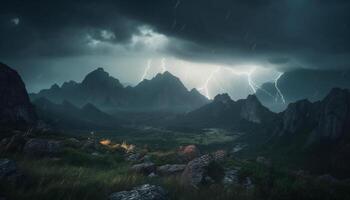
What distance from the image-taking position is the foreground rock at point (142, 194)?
9.38m

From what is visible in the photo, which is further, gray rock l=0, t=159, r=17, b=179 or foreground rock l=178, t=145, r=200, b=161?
foreground rock l=178, t=145, r=200, b=161

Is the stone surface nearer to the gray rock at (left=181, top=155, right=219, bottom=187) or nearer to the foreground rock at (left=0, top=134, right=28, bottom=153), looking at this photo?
the gray rock at (left=181, top=155, right=219, bottom=187)

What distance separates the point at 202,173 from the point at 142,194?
17.8 feet

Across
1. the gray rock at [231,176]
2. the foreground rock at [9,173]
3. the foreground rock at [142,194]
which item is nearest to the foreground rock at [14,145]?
the foreground rock at [9,173]

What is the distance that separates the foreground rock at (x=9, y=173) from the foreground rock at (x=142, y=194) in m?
2.97

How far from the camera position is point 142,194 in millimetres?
9609

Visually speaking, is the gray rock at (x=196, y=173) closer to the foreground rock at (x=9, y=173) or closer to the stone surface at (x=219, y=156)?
the stone surface at (x=219, y=156)

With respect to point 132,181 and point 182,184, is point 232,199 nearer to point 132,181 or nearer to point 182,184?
point 182,184

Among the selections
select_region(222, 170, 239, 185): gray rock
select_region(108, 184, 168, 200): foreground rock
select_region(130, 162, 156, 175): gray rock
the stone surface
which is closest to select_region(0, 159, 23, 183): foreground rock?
select_region(108, 184, 168, 200): foreground rock

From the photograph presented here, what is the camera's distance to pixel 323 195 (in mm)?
11688

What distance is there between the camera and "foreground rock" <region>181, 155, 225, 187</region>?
13484 mm

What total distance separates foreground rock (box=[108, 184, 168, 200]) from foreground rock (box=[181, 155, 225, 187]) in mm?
2372

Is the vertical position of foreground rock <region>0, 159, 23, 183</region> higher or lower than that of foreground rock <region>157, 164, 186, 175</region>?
higher

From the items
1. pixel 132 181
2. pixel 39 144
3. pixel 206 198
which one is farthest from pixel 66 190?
pixel 39 144
